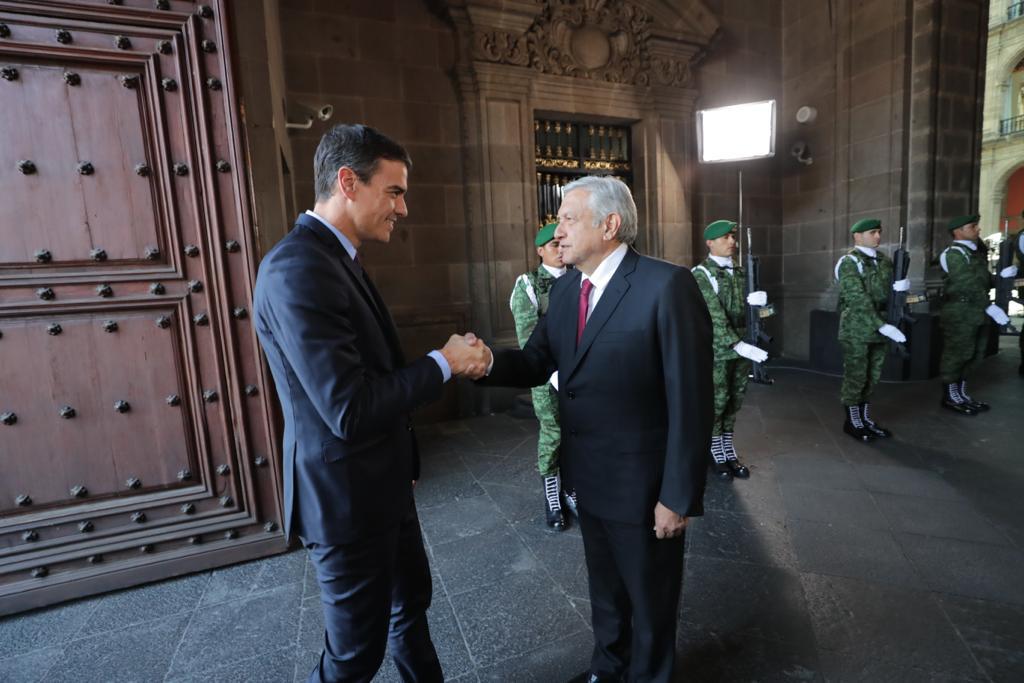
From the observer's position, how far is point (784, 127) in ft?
26.3

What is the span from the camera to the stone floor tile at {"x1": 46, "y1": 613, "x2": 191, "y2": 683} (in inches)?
82.7

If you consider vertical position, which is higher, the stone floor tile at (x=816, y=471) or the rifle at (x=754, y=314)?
the rifle at (x=754, y=314)

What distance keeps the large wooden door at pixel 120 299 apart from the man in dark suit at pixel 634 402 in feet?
6.62

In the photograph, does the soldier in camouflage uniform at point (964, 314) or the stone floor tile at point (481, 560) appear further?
the soldier in camouflage uniform at point (964, 314)

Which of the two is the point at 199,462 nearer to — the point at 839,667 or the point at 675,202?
the point at 839,667

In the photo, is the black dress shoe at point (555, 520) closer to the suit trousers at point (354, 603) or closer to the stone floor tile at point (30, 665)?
the suit trousers at point (354, 603)

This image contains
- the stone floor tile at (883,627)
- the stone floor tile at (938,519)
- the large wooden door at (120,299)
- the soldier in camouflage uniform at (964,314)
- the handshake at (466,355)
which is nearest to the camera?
the handshake at (466,355)

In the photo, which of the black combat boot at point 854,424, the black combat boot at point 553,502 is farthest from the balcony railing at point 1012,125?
the black combat boot at point 553,502

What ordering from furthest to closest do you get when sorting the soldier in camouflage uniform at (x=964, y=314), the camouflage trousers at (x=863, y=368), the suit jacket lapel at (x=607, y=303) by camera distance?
1. the soldier in camouflage uniform at (x=964, y=314)
2. the camouflage trousers at (x=863, y=368)
3. the suit jacket lapel at (x=607, y=303)

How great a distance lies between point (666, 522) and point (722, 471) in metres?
2.70

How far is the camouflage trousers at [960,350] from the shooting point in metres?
5.23

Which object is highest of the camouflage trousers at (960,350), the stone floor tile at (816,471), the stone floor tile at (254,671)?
the camouflage trousers at (960,350)

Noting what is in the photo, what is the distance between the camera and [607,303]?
1609 mm

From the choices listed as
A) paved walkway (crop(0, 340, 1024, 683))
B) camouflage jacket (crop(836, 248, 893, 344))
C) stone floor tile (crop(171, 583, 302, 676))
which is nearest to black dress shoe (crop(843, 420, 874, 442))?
paved walkway (crop(0, 340, 1024, 683))
